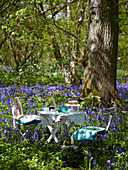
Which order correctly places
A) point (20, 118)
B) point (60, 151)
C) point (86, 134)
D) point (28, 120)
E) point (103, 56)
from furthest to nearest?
point (103, 56)
point (20, 118)
point (28, 120)
point (60, 151)
point (86, 134)

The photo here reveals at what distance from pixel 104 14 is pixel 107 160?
4033mm

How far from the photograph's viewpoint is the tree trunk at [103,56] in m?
6.84

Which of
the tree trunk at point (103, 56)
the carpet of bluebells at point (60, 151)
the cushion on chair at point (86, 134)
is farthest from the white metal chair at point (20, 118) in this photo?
the tree trunk at point (103, 56)

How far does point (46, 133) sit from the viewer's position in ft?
16.9

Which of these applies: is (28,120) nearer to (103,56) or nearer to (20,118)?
(20,118)

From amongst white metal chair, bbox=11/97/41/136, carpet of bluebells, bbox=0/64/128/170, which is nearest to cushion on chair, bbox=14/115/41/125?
white metal chair, bbox=11/97/41/136

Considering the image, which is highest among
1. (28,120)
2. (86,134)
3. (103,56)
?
(103,56)

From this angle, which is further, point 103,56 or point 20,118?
point 103,56

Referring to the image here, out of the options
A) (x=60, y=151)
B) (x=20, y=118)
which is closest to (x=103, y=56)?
(x=20, y=118)

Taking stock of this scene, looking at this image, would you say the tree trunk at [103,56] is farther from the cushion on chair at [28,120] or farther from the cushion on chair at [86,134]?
the cushion on chair at [86,134]

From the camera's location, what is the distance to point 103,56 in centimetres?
690

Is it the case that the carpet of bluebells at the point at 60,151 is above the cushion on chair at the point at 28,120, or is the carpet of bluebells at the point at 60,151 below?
below

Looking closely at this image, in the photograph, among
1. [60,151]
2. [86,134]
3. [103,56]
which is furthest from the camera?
[103,56]

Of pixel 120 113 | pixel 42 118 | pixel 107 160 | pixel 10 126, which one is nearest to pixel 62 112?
pixel 42 118
